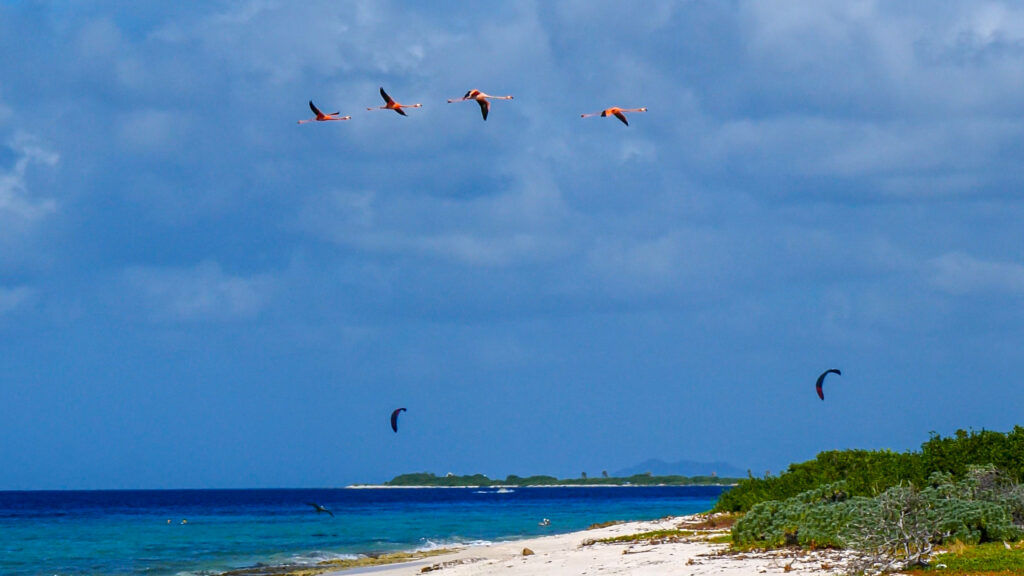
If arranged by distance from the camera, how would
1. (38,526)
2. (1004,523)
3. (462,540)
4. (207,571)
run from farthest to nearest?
(38,526)
(462,540)
(207,571)
(1004,523)

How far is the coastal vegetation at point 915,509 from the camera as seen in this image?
58.7ft

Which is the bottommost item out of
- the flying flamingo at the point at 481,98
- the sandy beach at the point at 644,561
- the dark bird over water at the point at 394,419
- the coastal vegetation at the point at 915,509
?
the sandy beach at the point at 644,561

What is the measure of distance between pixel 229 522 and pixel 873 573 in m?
75.0

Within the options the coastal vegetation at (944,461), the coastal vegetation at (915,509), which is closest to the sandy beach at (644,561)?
the coastal vegetation at (915,509)

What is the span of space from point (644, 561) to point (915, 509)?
22.3ft

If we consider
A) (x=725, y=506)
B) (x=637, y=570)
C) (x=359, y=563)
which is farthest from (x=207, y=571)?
(x=637, y=570)

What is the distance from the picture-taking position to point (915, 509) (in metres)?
18.5

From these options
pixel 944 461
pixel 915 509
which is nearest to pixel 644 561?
pixel 915 509

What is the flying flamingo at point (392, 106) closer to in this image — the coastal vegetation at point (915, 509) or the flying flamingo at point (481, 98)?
the flying flamingo at point (481, 98)

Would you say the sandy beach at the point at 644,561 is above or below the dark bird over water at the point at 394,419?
below

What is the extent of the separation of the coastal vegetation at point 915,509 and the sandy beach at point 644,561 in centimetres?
75

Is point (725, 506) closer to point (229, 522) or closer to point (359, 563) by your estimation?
point (359, 563)

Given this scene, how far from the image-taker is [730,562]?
68.4 feet

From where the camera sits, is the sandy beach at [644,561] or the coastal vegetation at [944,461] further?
the coastal vegetation at [944,461]
